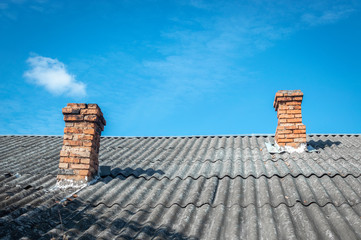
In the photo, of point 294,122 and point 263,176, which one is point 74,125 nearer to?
point 263,176

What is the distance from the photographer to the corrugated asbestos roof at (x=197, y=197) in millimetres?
3176

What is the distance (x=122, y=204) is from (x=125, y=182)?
81 cm

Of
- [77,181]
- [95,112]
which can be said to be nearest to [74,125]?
[95,112]

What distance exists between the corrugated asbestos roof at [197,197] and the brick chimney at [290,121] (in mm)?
353

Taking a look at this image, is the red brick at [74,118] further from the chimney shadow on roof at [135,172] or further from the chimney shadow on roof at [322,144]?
the chimney shadow on roof at [322,144]

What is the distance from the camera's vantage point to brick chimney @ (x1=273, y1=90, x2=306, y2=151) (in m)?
5.92

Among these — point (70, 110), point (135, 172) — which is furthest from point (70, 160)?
point (135, 172)

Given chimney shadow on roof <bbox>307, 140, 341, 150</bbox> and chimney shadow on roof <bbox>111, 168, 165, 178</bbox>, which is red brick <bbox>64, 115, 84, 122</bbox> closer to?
chimney shadow on roof <bbox>111, 168, 165, 178</bbox>

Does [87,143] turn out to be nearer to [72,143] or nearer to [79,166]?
[72,143]

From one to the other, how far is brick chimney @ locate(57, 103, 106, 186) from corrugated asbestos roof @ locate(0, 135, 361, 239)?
27 cm

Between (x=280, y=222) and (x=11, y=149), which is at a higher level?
(x=11, y=149)

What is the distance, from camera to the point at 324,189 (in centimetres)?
405

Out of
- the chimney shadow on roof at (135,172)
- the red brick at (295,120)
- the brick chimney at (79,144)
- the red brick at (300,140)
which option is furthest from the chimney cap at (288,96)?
the brick chimney at (79,144)

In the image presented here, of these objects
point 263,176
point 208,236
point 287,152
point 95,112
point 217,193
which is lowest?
point 208,236
